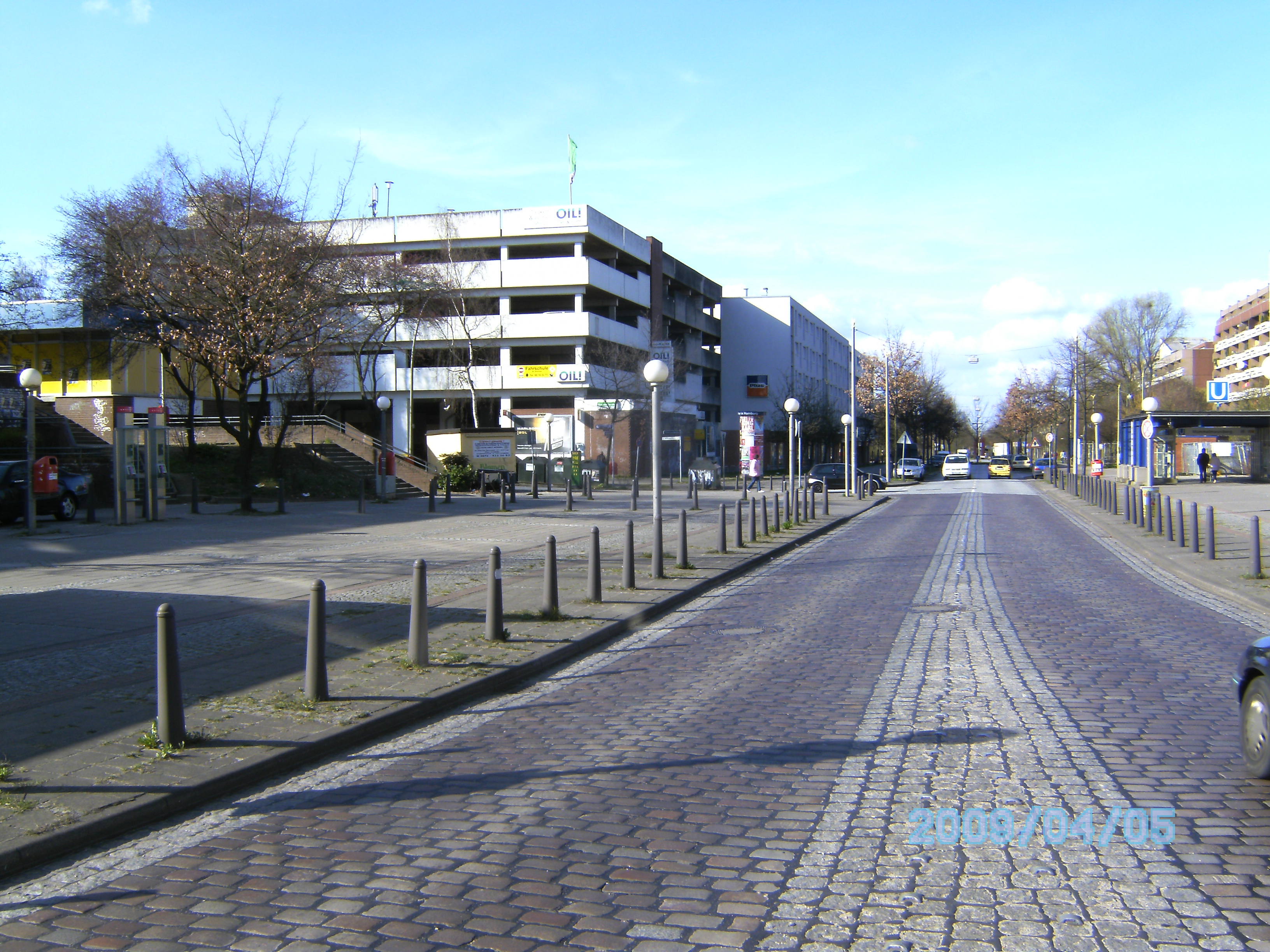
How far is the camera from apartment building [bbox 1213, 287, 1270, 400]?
9969 cm

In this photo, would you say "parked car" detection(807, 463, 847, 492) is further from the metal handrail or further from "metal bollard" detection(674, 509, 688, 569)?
"metal bollard" detection(674, 509, 688, 569)

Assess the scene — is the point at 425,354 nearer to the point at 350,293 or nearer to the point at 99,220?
the point at 350,293

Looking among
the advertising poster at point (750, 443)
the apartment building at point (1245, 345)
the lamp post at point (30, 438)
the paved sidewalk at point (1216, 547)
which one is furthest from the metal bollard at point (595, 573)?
the apartment building at point (1245, 345)

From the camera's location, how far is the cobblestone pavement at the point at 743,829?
3721 mm

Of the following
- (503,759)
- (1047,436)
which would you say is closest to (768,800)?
(503,759)

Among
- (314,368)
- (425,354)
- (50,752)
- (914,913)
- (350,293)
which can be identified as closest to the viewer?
(914,913)

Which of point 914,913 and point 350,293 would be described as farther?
point 350,293

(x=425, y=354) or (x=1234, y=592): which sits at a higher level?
(x=425, y=354)

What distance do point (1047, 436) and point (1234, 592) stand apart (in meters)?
83.7

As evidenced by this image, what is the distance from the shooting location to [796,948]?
354 centimetres

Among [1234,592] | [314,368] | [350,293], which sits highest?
[350,293]

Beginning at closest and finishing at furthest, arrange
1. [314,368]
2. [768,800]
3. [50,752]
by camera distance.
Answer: [768,800] < [50,752] < [314,368]

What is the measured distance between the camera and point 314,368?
129 ft
